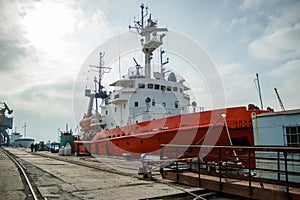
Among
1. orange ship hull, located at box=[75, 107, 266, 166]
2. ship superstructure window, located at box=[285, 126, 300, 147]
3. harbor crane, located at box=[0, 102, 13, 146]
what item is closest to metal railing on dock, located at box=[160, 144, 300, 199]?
ship superstructure window, located at box=[285, 126, 300, 147]

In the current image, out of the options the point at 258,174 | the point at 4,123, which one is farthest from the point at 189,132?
the point at 4,123

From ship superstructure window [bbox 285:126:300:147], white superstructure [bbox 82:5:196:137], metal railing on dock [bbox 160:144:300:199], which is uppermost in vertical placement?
white superstructure [bbox 82:5:196:137]

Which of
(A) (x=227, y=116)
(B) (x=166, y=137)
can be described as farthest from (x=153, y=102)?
(A) (x=227, y=116)

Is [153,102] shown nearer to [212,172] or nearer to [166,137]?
[166,137]

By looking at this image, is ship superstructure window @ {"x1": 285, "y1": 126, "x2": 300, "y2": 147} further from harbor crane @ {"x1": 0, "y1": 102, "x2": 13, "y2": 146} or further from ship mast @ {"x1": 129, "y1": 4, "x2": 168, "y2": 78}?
harbor crane @ {"x1": 0, "y1": 102, "x2": 13, "y2": 146}

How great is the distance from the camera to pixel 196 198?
617 cm

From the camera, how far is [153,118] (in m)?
15.6

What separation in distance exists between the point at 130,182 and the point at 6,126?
71.2m

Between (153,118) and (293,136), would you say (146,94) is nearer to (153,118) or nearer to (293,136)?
(153,118)

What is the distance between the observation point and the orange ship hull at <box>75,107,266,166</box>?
10.3 m

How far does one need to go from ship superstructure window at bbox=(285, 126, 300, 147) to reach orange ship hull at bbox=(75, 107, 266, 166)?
2.85 m

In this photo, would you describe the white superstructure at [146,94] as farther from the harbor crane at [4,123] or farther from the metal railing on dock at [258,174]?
the harbor crane at [4,123]

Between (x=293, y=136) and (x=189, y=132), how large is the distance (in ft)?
16.5

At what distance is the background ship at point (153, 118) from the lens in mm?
10516
